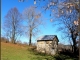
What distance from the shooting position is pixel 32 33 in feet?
173

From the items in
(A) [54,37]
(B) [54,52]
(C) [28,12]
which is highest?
(C) [28,12]

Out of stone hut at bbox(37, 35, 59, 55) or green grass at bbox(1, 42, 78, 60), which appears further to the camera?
stone hut at bbox(37, 35, 59, 55)

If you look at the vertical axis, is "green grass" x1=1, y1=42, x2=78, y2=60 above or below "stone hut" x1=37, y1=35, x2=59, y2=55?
below

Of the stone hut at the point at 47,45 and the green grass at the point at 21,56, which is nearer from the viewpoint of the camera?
the green grass at the point at 21,56

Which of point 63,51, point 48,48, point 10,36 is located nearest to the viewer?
point 48,48

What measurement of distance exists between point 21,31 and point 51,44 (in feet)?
44.5

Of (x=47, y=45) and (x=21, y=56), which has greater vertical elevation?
(x=47, y=45)

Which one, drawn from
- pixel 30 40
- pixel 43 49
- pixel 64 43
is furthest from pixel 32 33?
pixel 43 49

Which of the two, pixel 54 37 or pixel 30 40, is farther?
pixel 30 40

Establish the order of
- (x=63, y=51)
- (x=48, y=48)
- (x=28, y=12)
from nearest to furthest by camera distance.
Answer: (x=48, y=48) → (x=63, y=51) → (x=28, y=12)

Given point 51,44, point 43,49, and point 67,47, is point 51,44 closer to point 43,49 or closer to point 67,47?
point 43,49

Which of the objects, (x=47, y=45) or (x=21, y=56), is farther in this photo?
(x=47, y=45)

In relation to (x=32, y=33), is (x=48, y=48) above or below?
below

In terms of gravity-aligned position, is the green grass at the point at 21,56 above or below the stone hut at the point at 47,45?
below
